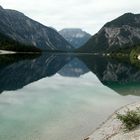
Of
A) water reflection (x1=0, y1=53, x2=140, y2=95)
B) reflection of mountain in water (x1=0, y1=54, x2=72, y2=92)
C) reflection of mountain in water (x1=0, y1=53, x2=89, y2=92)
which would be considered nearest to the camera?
water reflection (x1=0, y1=53, x2=140, y2=95)

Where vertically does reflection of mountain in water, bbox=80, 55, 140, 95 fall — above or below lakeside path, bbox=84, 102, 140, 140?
below

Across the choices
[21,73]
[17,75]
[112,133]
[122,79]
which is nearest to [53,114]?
[112,133]

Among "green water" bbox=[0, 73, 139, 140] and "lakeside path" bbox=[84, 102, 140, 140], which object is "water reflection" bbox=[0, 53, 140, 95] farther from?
"lakeside path" bbox=[84, 102, 140, 140]

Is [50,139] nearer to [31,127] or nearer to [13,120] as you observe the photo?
[31,127]

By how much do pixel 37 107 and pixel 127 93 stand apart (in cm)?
2414

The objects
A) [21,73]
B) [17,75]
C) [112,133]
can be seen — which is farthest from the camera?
[21,73]

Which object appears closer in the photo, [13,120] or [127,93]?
[13,120]

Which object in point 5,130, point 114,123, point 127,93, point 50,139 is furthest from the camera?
point 127,93

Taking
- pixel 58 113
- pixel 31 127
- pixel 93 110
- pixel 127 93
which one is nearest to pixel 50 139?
pixel 31 127

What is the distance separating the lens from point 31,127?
34188mm

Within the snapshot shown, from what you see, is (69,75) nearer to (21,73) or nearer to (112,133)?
(21,73)

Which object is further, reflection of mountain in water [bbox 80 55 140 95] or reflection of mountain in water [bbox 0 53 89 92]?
reflection of mountain in water [bbox 0 53 89 92]

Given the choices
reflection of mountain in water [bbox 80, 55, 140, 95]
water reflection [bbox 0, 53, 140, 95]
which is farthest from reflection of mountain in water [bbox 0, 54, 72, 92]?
reflection of mountain in water [bbox 80, 55, 140, 95]

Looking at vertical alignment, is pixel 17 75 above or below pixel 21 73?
above
